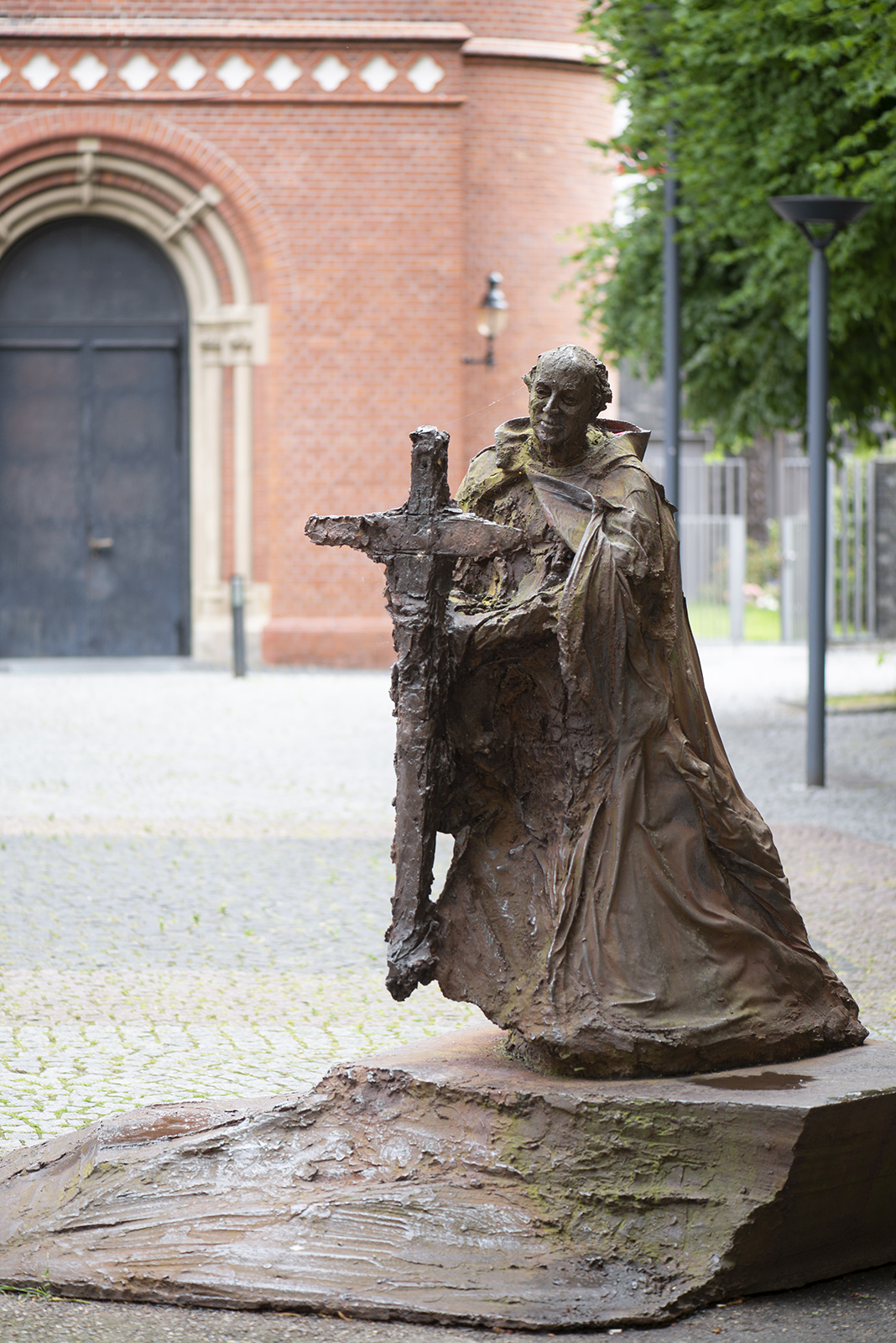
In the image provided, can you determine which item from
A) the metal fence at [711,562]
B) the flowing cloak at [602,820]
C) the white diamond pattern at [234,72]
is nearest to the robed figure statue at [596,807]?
the flowing cloak at [602,820]

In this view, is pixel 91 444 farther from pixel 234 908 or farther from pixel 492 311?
pixel 234 908

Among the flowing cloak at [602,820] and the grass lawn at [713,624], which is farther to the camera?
the grass lawn at [713,624]

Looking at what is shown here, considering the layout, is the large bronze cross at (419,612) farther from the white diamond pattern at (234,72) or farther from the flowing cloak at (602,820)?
the white diamond pattern at (234,72)

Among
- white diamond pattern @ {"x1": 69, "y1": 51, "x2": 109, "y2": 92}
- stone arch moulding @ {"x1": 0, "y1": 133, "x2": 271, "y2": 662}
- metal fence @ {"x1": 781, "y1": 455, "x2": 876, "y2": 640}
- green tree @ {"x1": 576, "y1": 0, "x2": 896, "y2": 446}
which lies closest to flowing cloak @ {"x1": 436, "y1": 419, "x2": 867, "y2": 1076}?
green tree @ {"x1": 576, "y1": 0, "x2": 896, "y2": 446}

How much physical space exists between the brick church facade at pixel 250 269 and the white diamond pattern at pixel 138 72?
0.03 meters

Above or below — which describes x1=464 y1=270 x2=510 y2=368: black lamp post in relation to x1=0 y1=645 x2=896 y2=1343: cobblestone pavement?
above

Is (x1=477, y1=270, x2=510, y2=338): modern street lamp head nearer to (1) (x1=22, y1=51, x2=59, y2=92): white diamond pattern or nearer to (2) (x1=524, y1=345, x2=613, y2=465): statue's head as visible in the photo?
(1) (x1=22, y1=51, x2=59, y2=92): white diamond pattern

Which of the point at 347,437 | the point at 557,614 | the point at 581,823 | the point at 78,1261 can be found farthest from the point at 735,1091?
the point at 347,437

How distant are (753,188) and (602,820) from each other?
985 centimetres

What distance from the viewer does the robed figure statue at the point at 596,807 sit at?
386cm

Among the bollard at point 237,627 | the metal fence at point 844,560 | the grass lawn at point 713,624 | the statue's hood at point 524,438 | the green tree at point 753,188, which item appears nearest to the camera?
the statue's hood at point 524,438

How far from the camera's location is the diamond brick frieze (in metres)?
19.2

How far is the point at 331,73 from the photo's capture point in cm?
1942

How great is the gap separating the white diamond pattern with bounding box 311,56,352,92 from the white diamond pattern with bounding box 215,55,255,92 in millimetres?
729
